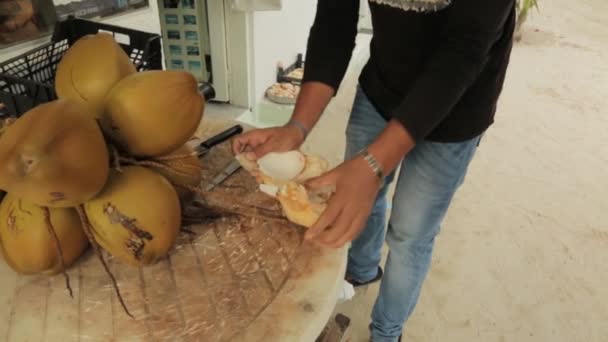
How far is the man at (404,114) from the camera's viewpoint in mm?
535

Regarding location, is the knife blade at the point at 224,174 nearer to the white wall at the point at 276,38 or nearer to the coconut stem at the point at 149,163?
the coconut stem at the point at 149,163

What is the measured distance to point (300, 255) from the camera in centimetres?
55

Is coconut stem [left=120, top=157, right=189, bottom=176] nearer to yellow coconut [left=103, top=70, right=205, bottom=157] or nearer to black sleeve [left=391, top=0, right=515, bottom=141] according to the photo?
yellow coconut [left=103, top=70, right=205, bottom=157]

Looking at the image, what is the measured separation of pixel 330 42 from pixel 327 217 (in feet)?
1.24

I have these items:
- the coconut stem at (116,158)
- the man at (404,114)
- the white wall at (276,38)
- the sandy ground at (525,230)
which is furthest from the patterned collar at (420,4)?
the white wall at (276,38)

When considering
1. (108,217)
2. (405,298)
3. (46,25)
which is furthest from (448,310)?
(46,25)

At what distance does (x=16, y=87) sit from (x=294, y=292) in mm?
539

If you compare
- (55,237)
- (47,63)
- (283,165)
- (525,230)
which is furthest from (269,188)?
(525,230)

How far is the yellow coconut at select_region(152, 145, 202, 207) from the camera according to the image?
0.54 meters

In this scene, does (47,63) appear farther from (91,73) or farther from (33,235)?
(33,235)

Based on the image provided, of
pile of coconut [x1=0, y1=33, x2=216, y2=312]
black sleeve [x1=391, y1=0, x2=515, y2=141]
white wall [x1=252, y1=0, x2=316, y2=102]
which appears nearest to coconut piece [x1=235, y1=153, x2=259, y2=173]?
pile of coconut [x1=0, y1=33, x2=216, y2=312]

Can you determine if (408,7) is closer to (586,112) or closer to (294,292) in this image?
(294,292)

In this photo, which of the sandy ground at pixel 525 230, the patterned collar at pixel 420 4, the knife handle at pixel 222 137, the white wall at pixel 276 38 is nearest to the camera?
the patterned collar at pixel 420 4

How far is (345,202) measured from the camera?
0.50m
